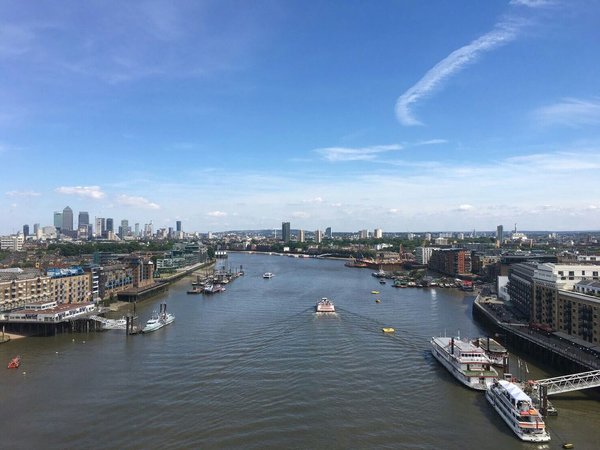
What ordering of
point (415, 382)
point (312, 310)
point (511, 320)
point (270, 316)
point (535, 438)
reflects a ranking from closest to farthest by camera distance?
point (535, 438), point (415, 382), point (511, 320), point (270, 316), point (312, 310)

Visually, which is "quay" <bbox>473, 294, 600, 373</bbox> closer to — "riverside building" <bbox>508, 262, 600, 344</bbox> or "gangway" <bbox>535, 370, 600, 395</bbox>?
"riverside building" <bbox>508, 262, 600, 344</bbox>

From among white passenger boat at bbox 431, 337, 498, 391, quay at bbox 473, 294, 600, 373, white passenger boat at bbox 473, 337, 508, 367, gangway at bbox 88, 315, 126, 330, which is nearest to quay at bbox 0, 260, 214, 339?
gangway at bbox 88, 315, 126, 330

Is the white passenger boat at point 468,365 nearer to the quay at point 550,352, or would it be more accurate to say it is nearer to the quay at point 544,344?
the quay at point 550,352

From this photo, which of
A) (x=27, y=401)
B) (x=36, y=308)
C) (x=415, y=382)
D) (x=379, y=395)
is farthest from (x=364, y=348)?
(x=36, y=308)

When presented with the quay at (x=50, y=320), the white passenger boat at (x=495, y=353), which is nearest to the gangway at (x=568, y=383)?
the white passenger boat at (x=495, y=353)

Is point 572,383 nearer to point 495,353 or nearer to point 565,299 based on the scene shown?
point 495,353

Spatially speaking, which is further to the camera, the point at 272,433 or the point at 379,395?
the point at 379,395

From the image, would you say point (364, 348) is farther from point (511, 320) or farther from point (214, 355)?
point (511, 320)
